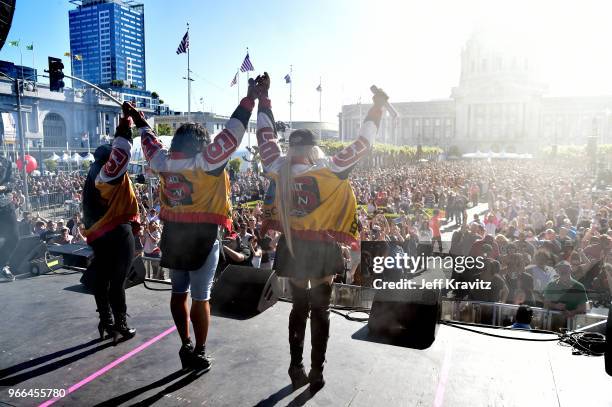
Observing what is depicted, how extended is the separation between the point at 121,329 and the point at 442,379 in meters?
2.65

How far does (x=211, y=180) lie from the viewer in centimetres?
346

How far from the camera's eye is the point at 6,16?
11.0 ft

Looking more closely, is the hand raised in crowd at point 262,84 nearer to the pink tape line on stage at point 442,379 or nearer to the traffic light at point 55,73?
the pink tape line on stage at point 442,379

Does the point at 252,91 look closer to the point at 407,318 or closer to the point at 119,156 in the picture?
the point at 119,156

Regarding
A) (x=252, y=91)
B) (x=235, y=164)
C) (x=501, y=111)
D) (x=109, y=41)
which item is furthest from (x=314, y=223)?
(x=501, y=111)

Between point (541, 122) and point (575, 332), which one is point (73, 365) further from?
point (541, 122)

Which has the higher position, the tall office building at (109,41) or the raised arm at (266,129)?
the tall office building at (109,41)

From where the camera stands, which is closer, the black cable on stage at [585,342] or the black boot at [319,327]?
the black boot at [319,327]

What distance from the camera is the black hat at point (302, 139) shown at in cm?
333

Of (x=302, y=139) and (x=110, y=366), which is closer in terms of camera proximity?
(x=302, y=139)

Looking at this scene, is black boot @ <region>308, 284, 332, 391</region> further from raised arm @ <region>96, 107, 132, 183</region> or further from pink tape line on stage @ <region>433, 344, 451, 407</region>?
raised arm @ <region>96, 107, 132, 183</region>

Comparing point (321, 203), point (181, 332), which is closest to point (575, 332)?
point (321, 203)

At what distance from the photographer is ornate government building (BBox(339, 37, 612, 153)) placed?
9225 cm

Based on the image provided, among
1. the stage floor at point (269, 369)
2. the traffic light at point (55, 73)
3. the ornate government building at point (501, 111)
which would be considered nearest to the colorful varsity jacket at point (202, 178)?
the stage floor at point (269, 369)
